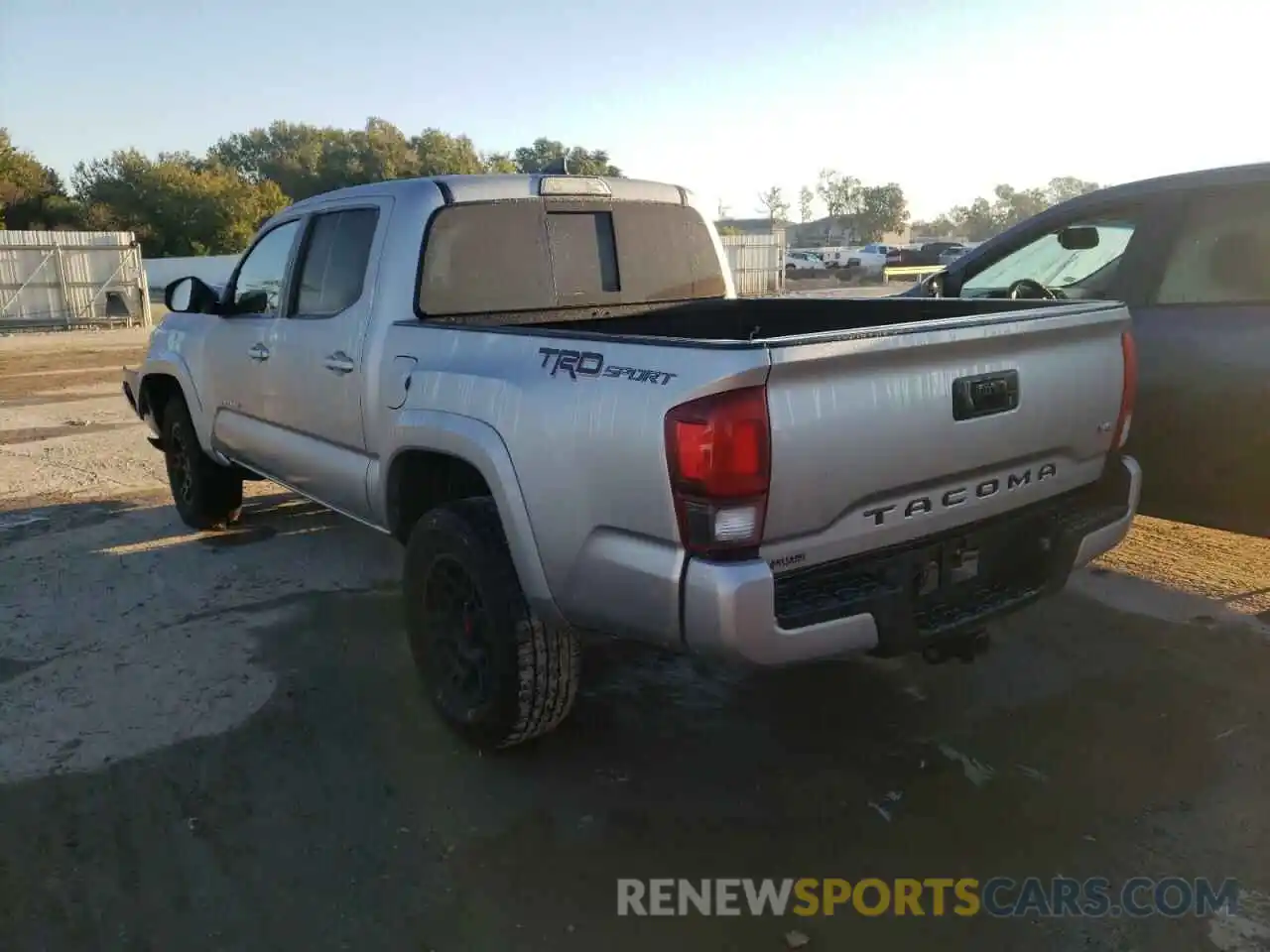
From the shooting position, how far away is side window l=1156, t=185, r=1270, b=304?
13.7 ft

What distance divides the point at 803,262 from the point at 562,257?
1882 inches

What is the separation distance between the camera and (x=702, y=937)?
8.30ft

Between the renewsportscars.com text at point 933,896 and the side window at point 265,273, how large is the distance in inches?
133

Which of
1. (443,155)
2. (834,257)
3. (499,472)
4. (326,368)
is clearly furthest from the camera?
(443,155)

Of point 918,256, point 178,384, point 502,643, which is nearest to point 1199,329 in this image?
point 502,643

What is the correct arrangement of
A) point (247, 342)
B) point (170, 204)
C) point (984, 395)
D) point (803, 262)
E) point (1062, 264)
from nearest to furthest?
1. point (984, 395)
2. point (247, 342)
3. point (1062, 264)
4. point (170, 204)
5. point (803, 262)

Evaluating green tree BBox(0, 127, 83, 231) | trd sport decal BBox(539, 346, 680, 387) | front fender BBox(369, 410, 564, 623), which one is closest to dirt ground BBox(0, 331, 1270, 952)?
front fender BBox(369, 410, 564, 623)

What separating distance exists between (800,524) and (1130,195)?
10.4 feet

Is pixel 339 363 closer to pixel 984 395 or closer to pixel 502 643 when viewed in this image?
pixel 502 643

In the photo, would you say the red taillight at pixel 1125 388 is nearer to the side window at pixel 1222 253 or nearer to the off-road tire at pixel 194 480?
the side window at pixel 1222 253

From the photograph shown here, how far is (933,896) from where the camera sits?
8.71 ft

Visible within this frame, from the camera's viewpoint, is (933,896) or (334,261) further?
(334,261)

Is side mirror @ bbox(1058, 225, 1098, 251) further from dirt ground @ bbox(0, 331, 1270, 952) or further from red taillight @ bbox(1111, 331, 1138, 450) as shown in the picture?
dirt ground @ bbox(0, 331, 1270, 952)

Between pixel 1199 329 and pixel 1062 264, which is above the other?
pixel 1062 264
